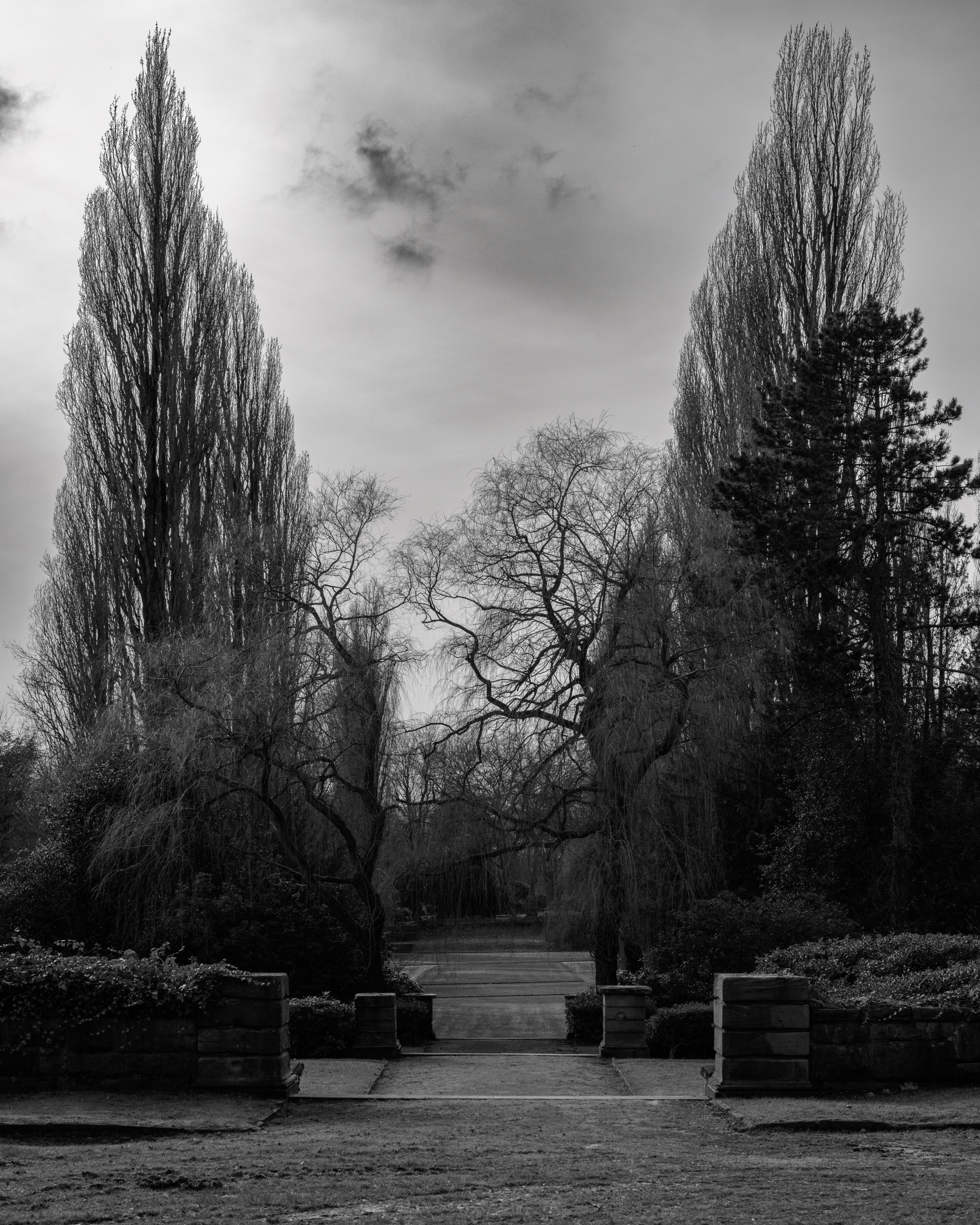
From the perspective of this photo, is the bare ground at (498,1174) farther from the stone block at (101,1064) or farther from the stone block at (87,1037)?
the stone block at (87,1037)

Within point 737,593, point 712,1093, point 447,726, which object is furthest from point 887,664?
point 712,1093

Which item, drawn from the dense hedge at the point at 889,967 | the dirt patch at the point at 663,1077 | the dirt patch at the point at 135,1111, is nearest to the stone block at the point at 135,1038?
the dirt patch at the point at 135,1111

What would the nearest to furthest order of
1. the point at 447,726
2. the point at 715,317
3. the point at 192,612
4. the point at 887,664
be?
Result: the point at 447,726 < the point at 887,664 < the point at 192,612 < the point at 715,317

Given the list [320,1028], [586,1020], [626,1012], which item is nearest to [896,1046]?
[626,1012]

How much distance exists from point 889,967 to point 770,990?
143 inches

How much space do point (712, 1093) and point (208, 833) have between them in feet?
32.0

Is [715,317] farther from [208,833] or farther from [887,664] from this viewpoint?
[208,833]

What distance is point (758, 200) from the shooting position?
3069cm

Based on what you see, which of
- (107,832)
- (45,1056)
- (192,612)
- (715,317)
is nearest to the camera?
(45,1056)

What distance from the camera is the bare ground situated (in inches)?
222

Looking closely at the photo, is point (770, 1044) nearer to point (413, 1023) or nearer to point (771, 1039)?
point (771, 1039)

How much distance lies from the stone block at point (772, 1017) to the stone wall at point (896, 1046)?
12 centimetres

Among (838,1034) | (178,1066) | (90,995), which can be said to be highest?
(90,995)

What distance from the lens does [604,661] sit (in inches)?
746
